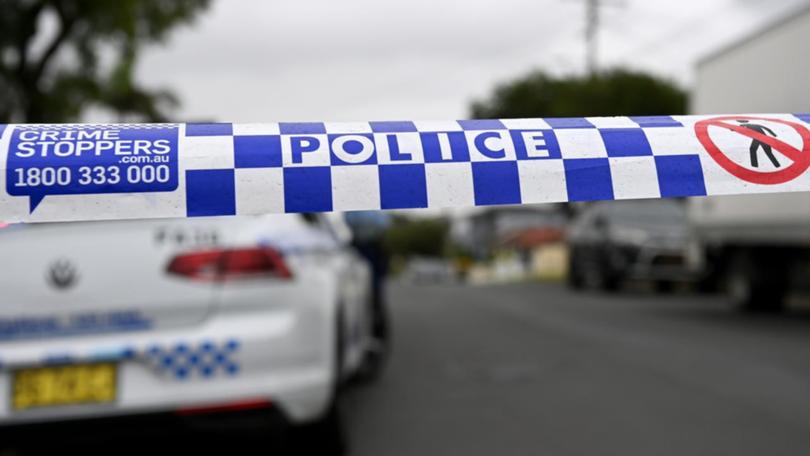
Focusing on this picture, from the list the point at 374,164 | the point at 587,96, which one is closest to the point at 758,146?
the point at 374,164

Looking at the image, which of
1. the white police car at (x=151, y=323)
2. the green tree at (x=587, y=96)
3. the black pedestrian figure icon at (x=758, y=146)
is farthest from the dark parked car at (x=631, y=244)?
the green tree at (x=587, y=96)

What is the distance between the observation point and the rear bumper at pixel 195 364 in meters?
3.77

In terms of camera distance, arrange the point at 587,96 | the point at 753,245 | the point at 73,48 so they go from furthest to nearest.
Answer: the point at 587,96 → the point at 73,48 → the point at 753,245

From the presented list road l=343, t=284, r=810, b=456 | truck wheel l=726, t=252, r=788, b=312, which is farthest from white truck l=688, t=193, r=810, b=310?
road l=343, t=284, r=810, b=456

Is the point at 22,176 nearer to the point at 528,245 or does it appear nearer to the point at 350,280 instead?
the point at 350,280

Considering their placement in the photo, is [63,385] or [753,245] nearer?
[63,385]

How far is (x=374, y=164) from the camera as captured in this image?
6.31 feet

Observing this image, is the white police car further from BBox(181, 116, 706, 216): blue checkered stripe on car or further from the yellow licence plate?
BBox(181, 116, 706, 216): blue checkered stripe on car

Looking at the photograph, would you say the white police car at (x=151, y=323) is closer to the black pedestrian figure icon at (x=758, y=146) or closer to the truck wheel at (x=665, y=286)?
the black pedestrian figure icon at (x=758, y=146)

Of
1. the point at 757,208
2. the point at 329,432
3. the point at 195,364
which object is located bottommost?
the point at 329,432

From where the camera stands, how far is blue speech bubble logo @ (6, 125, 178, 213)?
1812 mm

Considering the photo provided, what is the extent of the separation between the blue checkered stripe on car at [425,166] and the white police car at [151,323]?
2.01 metres

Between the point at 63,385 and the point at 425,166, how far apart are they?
2424mm

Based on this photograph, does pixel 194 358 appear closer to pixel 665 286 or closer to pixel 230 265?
pixel 230 265
